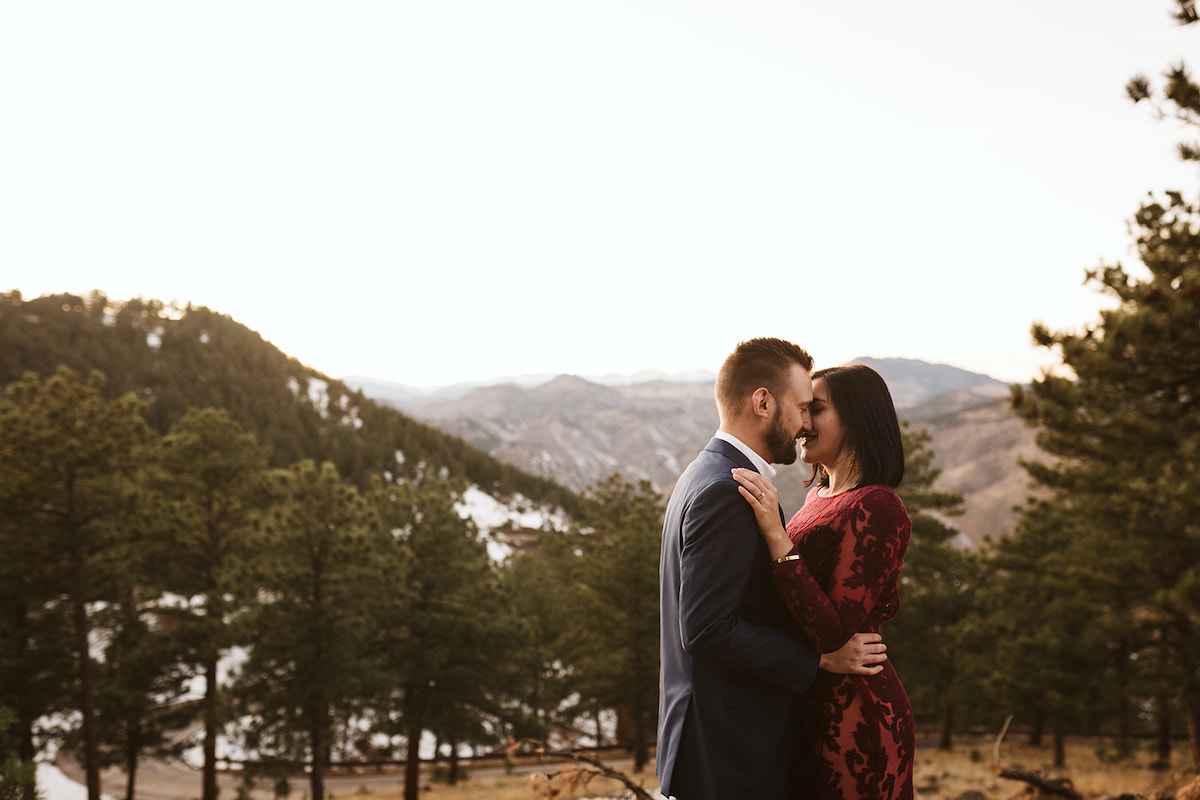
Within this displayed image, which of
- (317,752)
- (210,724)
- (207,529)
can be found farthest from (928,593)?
(207,529)

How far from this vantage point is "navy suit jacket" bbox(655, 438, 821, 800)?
2525mm

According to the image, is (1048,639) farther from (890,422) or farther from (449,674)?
(890,422)

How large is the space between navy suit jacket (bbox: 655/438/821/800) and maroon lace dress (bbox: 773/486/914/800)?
12cm

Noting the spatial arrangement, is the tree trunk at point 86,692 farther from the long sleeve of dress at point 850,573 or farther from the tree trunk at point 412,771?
the long sleeve of dress at point 850,573

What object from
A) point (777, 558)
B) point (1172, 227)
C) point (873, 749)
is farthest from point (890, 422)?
point (1172, 227)

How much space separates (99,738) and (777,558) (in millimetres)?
22929

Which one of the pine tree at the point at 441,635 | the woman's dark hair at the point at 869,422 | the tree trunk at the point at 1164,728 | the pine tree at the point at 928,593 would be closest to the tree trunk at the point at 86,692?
the pine tree at the point at 441,635

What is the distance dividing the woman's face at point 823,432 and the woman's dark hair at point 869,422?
0.03 meters

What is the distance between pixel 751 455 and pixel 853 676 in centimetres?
102

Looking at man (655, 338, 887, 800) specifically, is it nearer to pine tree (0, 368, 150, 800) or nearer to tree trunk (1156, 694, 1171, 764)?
pine tree (0, 368, 150, 800)

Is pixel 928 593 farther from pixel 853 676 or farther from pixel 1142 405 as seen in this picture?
pixel 853 676

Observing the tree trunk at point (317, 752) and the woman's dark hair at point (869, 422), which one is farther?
the tree trunk at point (317, 752)

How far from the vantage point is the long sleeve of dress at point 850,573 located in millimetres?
2619

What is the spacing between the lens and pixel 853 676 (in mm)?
2865
